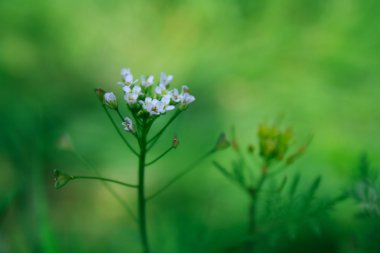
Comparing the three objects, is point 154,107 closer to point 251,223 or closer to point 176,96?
point 176,96

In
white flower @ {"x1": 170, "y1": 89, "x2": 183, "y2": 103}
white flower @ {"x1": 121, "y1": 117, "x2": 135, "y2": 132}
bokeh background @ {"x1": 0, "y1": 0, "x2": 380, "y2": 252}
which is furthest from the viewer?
A: bokeh background @ {"x1": 0, "y1": 0, "x2": 380, "y2": 252}

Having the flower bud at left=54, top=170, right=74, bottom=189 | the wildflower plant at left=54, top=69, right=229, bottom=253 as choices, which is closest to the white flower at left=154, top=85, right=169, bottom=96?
the wildflower plant at left=54, top=69, right=229, bottom=253

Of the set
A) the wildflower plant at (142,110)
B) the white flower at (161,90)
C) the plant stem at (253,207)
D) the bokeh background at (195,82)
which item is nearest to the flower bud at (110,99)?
the wildflower plant at (142,110)

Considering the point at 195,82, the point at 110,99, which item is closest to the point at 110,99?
the point at 110,99

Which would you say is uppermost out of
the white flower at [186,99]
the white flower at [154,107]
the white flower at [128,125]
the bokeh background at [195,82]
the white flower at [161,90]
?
the bokeh background at [195,82]

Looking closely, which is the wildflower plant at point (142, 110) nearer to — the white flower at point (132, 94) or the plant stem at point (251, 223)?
the white flower at point (132, 94)

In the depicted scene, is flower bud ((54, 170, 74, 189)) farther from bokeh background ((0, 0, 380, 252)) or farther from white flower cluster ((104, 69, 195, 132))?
bokeh background ((0, 0, 380, 252))
